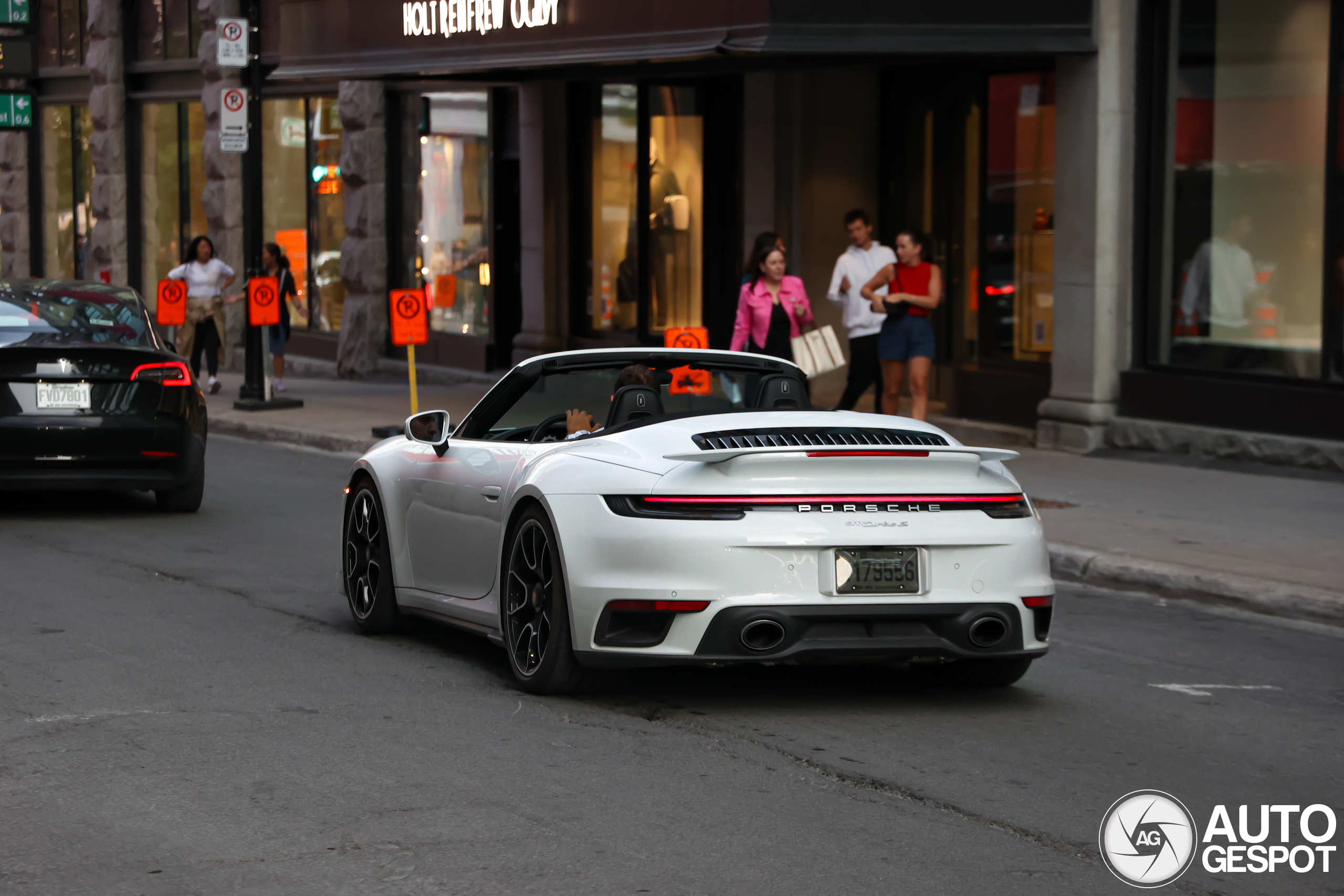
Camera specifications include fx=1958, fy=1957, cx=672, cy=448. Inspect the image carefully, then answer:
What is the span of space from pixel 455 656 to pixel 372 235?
1811cm

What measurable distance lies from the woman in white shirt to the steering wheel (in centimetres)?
1537

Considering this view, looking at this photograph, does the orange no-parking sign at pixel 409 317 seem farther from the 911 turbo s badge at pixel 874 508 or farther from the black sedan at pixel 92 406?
the 911 turbo s badge at pixel 874 508

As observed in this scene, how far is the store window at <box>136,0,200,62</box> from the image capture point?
100 ft

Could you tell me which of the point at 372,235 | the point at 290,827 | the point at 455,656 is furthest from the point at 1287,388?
the point at 372,235

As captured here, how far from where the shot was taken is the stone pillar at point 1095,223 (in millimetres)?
15891

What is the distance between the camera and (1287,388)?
14.7 m

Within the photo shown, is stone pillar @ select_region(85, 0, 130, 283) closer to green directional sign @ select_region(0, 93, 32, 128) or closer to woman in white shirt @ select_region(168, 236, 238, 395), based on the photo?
green directional sign @ select_region(0, 93, 32, 128)

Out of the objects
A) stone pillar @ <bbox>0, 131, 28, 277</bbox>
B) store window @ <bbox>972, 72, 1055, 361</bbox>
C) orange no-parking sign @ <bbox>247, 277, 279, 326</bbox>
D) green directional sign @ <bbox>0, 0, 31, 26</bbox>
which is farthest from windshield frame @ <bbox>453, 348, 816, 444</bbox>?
stone pillar @ <bbox>0, 131, 28, 277</bbox>

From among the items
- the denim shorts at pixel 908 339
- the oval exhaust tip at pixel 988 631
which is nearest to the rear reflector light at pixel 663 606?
the oval exhaust tip at pixel 988 631

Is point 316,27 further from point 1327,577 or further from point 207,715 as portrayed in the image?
point 207,715

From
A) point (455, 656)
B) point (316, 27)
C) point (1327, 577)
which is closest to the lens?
point (455, 656)

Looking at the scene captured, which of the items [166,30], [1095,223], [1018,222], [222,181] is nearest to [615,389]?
[1095,223]

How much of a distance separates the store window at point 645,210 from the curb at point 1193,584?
11106 millimetres

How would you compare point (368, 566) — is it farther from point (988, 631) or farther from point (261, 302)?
point (261, 302)
